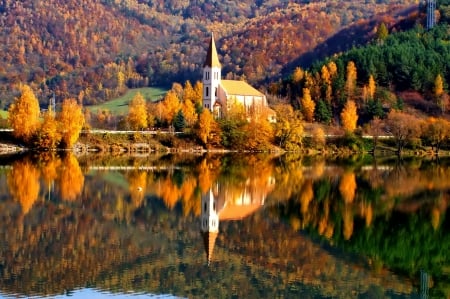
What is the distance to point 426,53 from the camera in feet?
334

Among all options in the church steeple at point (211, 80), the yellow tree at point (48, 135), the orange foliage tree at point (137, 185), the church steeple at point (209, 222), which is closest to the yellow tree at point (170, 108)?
the church steeple at point (211, 80)

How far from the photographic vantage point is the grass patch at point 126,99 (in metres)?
141

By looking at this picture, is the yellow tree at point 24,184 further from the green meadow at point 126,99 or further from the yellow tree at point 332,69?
the green meadow at point 126,99

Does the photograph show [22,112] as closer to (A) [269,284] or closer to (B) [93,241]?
(B) [93,241]

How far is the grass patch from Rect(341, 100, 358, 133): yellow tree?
56.9m

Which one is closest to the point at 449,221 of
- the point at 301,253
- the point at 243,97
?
the point at 301,253

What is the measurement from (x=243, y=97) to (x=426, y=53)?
25617 millimetres

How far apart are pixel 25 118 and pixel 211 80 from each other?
29.4m

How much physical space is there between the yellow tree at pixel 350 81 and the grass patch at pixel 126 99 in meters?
50.3

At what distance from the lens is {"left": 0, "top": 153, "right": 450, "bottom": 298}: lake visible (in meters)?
21.5

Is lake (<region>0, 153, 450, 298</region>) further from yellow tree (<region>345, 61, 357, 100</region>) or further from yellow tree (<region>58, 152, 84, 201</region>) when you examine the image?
yellow tree (<region>345, 61, 357, 100</region>)

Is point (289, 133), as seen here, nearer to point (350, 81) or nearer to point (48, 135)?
point (350, 81)

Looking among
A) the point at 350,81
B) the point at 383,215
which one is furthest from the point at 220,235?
the point at 350,81

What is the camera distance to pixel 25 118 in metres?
74.0
